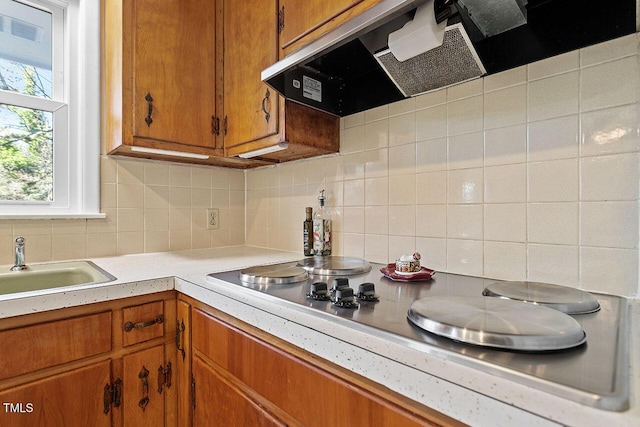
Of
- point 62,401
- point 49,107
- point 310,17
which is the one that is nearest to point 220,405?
point 62,401

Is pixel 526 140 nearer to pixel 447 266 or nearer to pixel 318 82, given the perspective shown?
pixel 447 266

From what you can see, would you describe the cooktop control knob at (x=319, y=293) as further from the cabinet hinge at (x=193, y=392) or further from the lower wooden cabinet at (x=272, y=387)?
the cabinet hinge at (x=193, y=392)

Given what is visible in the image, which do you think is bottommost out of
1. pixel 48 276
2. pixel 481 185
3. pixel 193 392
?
pixel 193 392

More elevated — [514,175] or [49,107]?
[49,107]

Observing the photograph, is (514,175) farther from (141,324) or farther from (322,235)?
(141,324)

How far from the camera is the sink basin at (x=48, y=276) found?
1167mm

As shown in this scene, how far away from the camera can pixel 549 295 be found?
2.37 feet

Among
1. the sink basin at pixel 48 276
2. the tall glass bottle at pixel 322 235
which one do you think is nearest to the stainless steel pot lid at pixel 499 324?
the tall glass bottle at pixel 322 235

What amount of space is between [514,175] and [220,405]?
3.42 feet

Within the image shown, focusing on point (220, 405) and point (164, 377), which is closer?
point (220, 405)

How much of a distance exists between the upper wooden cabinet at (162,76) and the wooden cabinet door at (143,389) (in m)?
0.79

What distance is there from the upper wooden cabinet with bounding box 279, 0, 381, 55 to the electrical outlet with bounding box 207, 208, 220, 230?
960mm

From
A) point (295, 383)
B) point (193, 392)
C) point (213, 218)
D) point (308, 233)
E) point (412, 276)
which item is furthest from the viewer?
point (213, 218)

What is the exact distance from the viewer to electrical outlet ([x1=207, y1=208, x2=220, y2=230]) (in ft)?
5.89
